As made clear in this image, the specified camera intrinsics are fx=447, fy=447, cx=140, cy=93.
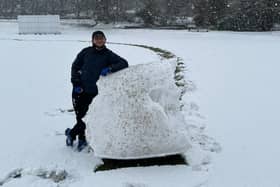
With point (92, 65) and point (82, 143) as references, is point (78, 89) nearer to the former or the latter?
point (92, 65)

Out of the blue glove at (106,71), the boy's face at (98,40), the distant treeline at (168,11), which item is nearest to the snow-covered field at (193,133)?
the blue glove at (106,71)

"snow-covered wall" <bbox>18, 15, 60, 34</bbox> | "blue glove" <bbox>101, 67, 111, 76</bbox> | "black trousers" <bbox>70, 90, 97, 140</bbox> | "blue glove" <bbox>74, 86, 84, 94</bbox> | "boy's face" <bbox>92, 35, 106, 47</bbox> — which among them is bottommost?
"snow-covered wall" <bbox>18, 15, 60, 34</bbox>

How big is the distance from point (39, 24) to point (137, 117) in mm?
34785

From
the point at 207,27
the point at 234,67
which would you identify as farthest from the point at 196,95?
the point at 207,27

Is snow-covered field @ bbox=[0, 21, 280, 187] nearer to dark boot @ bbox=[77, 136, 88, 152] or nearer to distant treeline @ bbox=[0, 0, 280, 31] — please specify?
dark boot @ bbox=[77, 136, 88, 152]

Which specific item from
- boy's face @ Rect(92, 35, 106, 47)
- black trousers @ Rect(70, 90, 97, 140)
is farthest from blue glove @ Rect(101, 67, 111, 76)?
black trousers @ Rect(70, 90, 97, 140)

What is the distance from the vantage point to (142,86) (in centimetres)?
538

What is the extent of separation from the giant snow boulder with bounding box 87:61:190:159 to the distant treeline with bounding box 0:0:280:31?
36.1 metres

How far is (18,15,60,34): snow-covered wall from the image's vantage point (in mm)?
38188

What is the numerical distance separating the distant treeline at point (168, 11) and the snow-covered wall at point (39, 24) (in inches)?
404

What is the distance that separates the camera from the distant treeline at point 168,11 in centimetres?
4006

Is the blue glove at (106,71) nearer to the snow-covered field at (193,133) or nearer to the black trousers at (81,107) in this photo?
the black trousers at (81,107)

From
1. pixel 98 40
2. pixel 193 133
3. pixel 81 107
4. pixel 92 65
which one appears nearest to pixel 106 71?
pixel 92 65

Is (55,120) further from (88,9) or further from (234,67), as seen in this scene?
(88,9)
